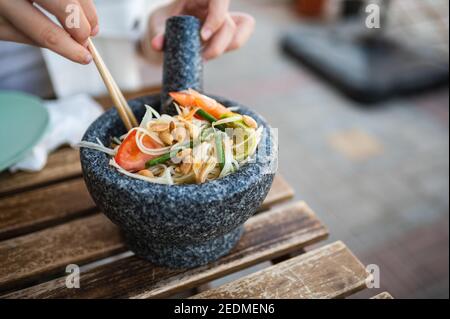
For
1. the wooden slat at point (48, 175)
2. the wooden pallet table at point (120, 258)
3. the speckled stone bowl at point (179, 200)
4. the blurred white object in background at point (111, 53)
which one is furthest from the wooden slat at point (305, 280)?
the blurred white object in background at point (111, 53)

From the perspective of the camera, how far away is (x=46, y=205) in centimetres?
96

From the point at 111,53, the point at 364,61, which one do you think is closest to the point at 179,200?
the point at 111,53

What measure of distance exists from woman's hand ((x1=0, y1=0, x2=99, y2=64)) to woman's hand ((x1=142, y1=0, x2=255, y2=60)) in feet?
0.88

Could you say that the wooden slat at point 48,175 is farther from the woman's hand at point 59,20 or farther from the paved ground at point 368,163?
the paved ground at point 368,163

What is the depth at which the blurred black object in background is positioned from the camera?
3.01 m

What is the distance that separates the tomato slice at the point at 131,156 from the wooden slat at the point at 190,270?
246mm

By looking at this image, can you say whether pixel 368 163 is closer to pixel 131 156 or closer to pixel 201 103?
pixel 201 103

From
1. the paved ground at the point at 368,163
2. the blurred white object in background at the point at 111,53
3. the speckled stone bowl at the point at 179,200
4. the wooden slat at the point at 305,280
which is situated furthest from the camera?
the paved ground at the point at 368,163

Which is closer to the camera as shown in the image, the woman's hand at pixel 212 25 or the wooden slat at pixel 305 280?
the wooden slat at pixel 305 280

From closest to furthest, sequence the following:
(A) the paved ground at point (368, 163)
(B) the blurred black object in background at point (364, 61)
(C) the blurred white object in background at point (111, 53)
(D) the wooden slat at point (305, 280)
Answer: (D) the wooden slat at point (305, 280), (C) the blurred white object in background at point (111, 53), (A) the paved ground at point (368, 163), (B) the blurred black object in background at point (364, 61)

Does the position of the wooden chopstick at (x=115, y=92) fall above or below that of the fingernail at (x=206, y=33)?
below

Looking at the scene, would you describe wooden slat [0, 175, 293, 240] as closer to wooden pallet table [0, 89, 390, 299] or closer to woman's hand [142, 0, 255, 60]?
wooden pallet table [0, 89, 390, 299]

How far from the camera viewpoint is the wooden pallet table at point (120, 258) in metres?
0.78

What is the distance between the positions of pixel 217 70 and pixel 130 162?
9.80ft
